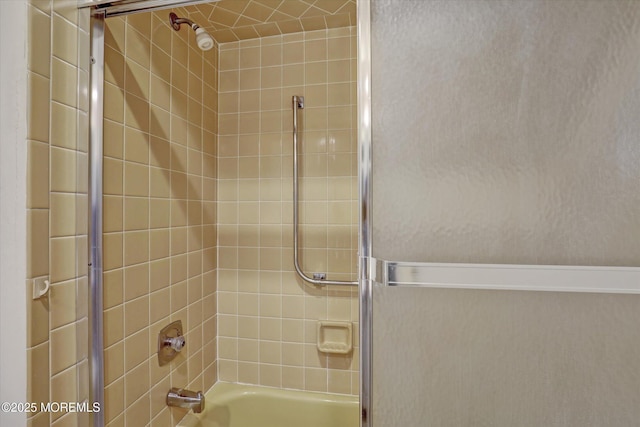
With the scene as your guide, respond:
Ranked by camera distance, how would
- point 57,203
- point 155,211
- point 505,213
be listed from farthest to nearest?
point 155,211
point 57,203
point 505,213

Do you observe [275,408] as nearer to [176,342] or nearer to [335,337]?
[335,337]

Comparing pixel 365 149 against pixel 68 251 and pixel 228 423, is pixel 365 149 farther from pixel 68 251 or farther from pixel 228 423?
pixel 228 423

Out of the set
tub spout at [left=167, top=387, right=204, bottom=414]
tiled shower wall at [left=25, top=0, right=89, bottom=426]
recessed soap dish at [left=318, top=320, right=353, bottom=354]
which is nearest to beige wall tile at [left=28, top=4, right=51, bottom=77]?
tiled shower wall at [left=25, top=0, right=89, bottom=426]

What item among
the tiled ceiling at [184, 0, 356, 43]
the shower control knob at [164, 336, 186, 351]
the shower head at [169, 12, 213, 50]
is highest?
the tiled ceiling at [184, 0, 356, 43]

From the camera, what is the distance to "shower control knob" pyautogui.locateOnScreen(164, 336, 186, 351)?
1.19 metres

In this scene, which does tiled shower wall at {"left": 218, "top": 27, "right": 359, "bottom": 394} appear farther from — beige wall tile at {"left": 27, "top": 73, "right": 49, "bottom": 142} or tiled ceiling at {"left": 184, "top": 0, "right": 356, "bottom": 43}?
beige wall tile at {"left": 27, "top": 73, "right": 49, "bottom": 142}

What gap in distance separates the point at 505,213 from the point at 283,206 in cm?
106

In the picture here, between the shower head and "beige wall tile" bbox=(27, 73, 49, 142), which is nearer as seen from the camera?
"beige wall tile" bbox=(27, 73, 49, 142)

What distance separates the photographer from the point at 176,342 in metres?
1.21

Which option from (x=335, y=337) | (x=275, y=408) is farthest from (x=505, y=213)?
(x=275, y=408)

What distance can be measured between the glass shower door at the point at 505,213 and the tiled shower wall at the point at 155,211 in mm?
794

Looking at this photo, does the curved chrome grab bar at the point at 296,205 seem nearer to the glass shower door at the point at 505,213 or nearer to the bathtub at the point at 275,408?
the bathtub at the point at 275,408

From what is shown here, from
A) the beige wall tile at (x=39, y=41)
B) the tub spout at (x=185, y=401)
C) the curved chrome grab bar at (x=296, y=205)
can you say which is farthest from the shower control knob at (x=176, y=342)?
the beige wall tile at (x=39, y=41)

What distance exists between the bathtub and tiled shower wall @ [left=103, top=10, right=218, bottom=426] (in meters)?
0.11
